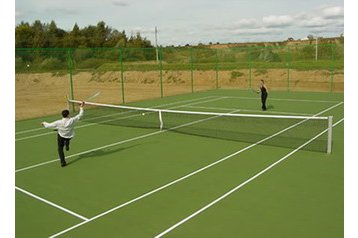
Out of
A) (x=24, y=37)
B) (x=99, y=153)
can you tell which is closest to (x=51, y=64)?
(x=99, y=153)

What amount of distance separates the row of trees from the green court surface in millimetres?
37251

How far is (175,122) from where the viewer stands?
48.2 ft

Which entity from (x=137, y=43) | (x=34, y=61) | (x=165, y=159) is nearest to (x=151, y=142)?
(x=165, y=159)

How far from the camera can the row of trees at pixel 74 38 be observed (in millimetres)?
48062

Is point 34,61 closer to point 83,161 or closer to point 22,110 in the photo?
point 22,110

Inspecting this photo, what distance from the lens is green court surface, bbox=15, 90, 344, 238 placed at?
19.3 feet

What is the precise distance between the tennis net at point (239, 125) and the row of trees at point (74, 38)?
32.6 meters

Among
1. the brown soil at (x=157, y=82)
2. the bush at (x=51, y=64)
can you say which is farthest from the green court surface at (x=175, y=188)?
the brown soil at (x=157, y=82)

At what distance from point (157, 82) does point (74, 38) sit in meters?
16.9

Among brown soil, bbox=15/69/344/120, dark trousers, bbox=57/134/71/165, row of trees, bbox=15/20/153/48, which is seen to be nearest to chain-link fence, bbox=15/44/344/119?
brown soil, bbox=15/69/344/120

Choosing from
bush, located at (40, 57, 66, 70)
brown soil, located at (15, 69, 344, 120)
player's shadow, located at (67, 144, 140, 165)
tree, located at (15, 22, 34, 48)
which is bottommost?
player's shadow, located at (67, 144, 140, 165)

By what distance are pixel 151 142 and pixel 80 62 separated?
24.9 m

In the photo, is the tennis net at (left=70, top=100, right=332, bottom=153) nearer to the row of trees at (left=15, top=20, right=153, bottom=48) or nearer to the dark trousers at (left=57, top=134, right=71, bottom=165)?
the dark trousers at (left=57, top=134, right=71, bottom=165)

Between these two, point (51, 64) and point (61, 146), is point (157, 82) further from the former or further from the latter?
point (61, 146)
